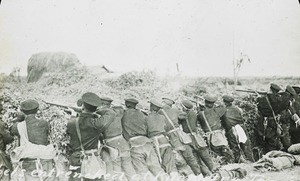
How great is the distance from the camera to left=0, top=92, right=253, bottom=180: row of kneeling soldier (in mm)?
4066

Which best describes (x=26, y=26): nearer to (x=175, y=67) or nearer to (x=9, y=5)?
(x=9, y=5)

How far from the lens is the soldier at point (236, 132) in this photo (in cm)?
501

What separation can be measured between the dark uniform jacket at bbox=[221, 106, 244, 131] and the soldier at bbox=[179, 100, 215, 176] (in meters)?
0.42

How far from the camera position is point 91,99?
4.23 meters

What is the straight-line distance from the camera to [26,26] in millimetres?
4609

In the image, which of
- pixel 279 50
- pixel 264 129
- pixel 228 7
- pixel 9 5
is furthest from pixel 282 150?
pixel 9 5

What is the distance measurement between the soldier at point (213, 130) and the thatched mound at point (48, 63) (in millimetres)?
1612

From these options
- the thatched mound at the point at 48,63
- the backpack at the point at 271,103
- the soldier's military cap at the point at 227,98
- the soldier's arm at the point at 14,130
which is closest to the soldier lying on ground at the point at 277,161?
the backpack at the point at 271,103

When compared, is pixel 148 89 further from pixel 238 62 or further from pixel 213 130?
pixel 238 62

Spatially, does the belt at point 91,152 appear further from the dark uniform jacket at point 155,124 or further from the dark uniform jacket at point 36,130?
the dark uniform jacket at point 155,124

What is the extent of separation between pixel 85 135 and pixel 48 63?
3.20 feet

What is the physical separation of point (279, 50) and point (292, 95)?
0.65 metres

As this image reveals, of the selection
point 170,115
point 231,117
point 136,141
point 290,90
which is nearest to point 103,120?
point 136,141

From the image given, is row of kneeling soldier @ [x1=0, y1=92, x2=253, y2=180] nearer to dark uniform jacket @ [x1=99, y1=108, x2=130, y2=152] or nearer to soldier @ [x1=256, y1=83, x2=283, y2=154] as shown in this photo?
dark uniform jacket @ [x1=99, y1=108, x2=130, y2=152]
